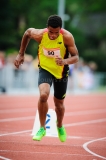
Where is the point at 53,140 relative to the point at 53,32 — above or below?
below

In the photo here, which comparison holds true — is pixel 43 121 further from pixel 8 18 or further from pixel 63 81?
pixel 8 18

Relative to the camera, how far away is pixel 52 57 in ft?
29.5

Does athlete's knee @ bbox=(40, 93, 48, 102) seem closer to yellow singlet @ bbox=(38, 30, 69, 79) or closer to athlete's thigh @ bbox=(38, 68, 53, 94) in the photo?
athlete's thigh @ bbox=(38, 68, 53, 94)

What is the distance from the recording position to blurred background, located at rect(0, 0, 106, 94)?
1006 inches

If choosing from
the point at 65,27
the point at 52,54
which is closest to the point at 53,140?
the point at 52,54

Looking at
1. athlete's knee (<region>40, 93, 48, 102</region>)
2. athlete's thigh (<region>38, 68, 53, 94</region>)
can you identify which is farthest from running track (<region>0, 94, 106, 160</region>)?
athlete's thigh (<region>38, 68, 53, 94</region>)

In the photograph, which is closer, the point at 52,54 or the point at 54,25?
the point at 54,25

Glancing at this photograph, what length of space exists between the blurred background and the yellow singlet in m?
14.0

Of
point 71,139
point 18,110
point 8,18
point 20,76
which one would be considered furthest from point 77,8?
point 71,139

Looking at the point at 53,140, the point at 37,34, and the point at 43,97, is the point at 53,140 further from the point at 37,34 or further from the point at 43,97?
the point at 37,34

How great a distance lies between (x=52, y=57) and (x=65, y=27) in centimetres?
4128

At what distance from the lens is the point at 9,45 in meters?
46.4

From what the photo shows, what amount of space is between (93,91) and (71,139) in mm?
22863

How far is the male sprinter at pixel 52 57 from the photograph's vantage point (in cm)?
868
